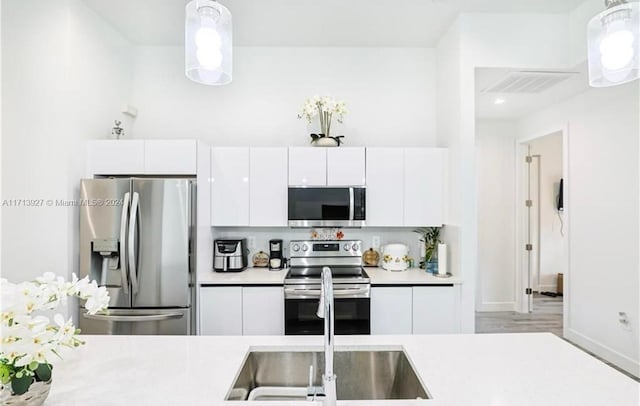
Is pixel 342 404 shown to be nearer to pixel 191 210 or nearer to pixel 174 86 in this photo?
pixel 191 210

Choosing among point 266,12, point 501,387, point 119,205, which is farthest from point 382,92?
point 501,387

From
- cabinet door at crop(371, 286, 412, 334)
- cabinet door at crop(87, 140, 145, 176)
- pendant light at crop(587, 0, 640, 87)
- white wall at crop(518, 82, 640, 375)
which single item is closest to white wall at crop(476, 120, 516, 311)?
white wall at crop(518, 82, 640, 375)

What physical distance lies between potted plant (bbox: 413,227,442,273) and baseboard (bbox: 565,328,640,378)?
188 cm

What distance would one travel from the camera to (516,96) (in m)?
3.73

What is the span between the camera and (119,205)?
8.52ft

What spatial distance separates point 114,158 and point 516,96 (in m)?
4.00

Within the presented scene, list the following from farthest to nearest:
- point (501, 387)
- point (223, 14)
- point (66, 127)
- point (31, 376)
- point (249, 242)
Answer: point (249, 242), point (66, 127), point (223, 14), point (501, 387), point (31, 376)

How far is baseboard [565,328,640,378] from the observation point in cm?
297

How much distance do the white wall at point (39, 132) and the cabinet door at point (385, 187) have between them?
7.79ft

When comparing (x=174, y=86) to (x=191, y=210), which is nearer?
(x=191, y=210)

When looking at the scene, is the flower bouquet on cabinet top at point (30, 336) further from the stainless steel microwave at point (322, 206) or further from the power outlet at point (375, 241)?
the power outlet at point (375, 241)

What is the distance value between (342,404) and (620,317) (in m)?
3.39

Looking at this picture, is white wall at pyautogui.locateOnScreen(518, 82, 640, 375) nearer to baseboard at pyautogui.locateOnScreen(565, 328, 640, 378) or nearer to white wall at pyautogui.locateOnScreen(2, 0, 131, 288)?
baseboard at pyautogui.locateOnScreen(565, 328, 640, 378)

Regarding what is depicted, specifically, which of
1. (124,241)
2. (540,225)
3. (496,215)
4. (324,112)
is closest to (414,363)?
(124,241)
